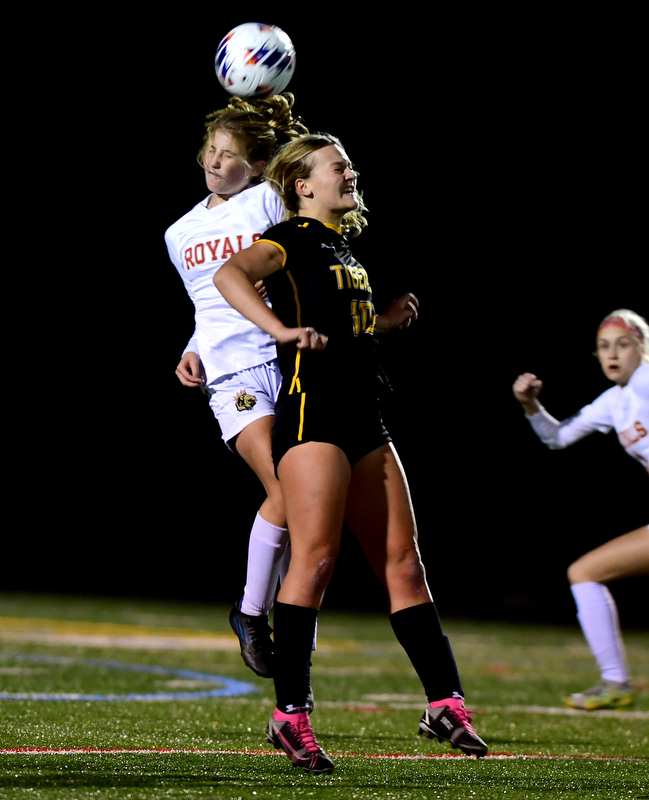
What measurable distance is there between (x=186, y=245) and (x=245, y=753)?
1651mm

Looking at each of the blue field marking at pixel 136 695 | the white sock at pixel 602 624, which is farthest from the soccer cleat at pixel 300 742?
the white sock at pixel 602 624

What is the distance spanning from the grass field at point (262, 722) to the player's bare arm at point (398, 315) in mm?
1269

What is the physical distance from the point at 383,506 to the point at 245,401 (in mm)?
785

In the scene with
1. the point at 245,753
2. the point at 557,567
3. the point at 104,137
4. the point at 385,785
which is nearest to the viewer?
the point at 385,785

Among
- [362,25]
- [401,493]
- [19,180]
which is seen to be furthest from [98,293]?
[401,493]

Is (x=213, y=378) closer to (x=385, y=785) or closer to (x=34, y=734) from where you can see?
(x=34, y=734)

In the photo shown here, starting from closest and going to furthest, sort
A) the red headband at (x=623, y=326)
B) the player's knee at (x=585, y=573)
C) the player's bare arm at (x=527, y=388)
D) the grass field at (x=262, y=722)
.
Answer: the grass field at (x=262, y=722) < the player's bare arm at (x=527, y=388) < the red headband at (x=623, y=326) < the player's knee at (x=585, y=573)

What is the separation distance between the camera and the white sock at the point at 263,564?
3598 mm

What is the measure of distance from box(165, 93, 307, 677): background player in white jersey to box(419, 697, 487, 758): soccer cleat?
0.72m

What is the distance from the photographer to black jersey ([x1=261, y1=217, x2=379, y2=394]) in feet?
9.74

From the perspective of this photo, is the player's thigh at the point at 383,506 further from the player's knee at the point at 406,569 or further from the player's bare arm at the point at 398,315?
the player's bare arm at the point at 398,315

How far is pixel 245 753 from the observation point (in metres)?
3.26

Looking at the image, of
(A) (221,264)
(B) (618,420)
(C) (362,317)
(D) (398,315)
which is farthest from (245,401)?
(B) (618,420)

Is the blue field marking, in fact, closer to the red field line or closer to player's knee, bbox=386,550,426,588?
the red field line
